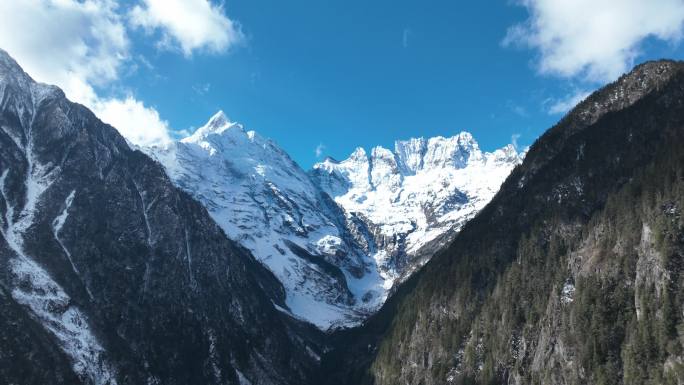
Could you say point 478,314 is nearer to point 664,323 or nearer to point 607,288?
point 607,288

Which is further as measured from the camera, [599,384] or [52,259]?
[52,259]

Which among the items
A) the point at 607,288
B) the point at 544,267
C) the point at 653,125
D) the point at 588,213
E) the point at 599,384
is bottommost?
the point at 599,384

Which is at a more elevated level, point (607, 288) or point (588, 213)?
point (588, 213)

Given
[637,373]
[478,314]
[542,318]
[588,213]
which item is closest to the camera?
[637,373]

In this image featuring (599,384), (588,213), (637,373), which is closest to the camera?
(637,373)

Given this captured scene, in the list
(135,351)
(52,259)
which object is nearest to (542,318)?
(135,351)

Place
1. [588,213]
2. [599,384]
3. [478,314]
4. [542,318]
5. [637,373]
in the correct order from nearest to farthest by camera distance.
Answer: [637,373]
[599,384]
[542,318]
[588,213]
[478,314]

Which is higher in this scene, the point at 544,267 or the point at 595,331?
the point at 544,267

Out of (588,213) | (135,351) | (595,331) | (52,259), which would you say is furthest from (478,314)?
(52,259)

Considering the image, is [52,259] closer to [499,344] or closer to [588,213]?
[499,344]
